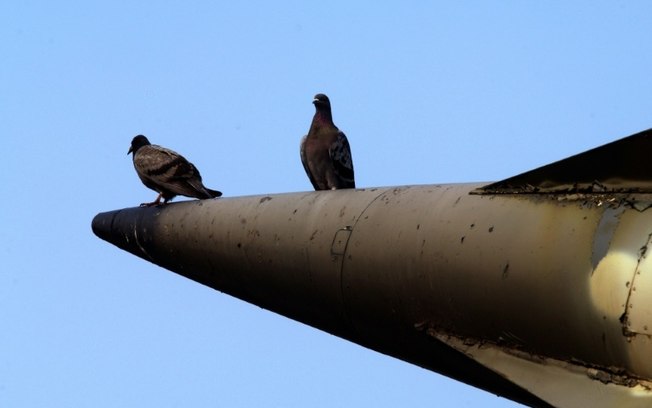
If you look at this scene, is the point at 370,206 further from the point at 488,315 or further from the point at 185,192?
the point at 185,192

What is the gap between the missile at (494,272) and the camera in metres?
4.11

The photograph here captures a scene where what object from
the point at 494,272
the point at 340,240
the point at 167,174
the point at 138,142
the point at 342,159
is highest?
the point at 138,142

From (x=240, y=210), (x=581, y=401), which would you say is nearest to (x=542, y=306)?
(x=581, y=401)

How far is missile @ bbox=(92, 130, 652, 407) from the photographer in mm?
4113

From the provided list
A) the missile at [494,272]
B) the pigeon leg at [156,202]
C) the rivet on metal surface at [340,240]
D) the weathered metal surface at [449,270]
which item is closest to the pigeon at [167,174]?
the pigeon leg at [156,202]

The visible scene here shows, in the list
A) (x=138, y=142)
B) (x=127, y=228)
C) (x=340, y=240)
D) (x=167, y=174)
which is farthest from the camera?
(x=138, y=142)

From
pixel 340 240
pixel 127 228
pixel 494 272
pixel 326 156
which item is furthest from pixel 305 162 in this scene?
pixel 494 272

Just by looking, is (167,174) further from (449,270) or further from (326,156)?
(449,270)

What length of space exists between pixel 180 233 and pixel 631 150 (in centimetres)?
489

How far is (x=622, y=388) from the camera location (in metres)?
4.12

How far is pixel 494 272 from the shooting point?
15.6 ft

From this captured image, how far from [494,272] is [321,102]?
5583 millimetres

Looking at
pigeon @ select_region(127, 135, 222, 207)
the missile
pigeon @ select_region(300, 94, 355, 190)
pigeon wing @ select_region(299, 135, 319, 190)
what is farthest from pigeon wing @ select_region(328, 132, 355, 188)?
the missile

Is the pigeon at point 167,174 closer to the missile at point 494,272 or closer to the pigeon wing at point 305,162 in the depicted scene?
the pigeon wing at point 305,162
